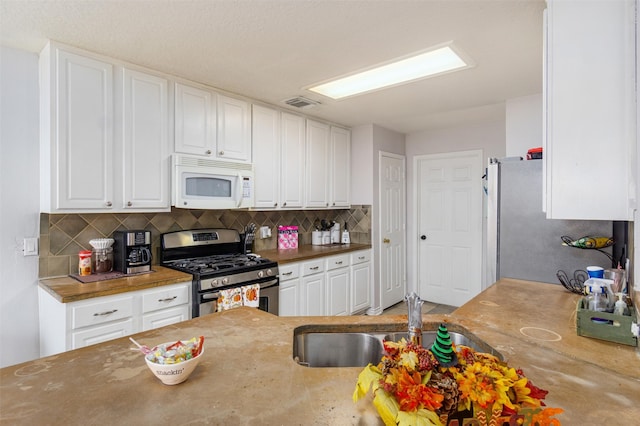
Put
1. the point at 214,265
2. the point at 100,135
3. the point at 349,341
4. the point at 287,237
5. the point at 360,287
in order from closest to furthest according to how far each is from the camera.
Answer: the point at 349,341, the point at 100,135, the point at 214,265, the point at 287,237, the point at 360,287

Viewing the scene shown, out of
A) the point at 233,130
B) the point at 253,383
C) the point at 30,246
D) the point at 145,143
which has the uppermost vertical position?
the point at 233,130

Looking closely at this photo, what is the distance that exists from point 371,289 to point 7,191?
3.53 metres

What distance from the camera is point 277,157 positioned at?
11.6 ft

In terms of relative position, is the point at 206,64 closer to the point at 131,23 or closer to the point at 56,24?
the point at 131,23

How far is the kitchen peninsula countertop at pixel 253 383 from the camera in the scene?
844 millimetres

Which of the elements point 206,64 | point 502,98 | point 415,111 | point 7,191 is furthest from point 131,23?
point 502,98

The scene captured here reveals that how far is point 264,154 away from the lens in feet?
11.2

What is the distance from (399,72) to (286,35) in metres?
1.12

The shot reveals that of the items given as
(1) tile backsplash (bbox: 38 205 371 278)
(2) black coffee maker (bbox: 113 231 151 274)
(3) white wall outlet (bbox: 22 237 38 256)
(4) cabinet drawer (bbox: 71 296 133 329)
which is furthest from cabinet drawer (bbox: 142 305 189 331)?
(3) white wall outlet (bbox: 22 237 38 256)

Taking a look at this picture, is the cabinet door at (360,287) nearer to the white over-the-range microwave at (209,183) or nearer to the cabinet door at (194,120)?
the white over-the-range microwave at (209,183)

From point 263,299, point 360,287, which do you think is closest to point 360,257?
point 360,287

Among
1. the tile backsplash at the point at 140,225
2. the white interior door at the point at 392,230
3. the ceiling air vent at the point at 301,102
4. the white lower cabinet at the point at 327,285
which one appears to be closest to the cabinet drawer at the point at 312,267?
the white lower cabinet at the point at 327,285

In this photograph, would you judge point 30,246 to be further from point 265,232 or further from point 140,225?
point 265,232

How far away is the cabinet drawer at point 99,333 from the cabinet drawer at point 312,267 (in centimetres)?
160
